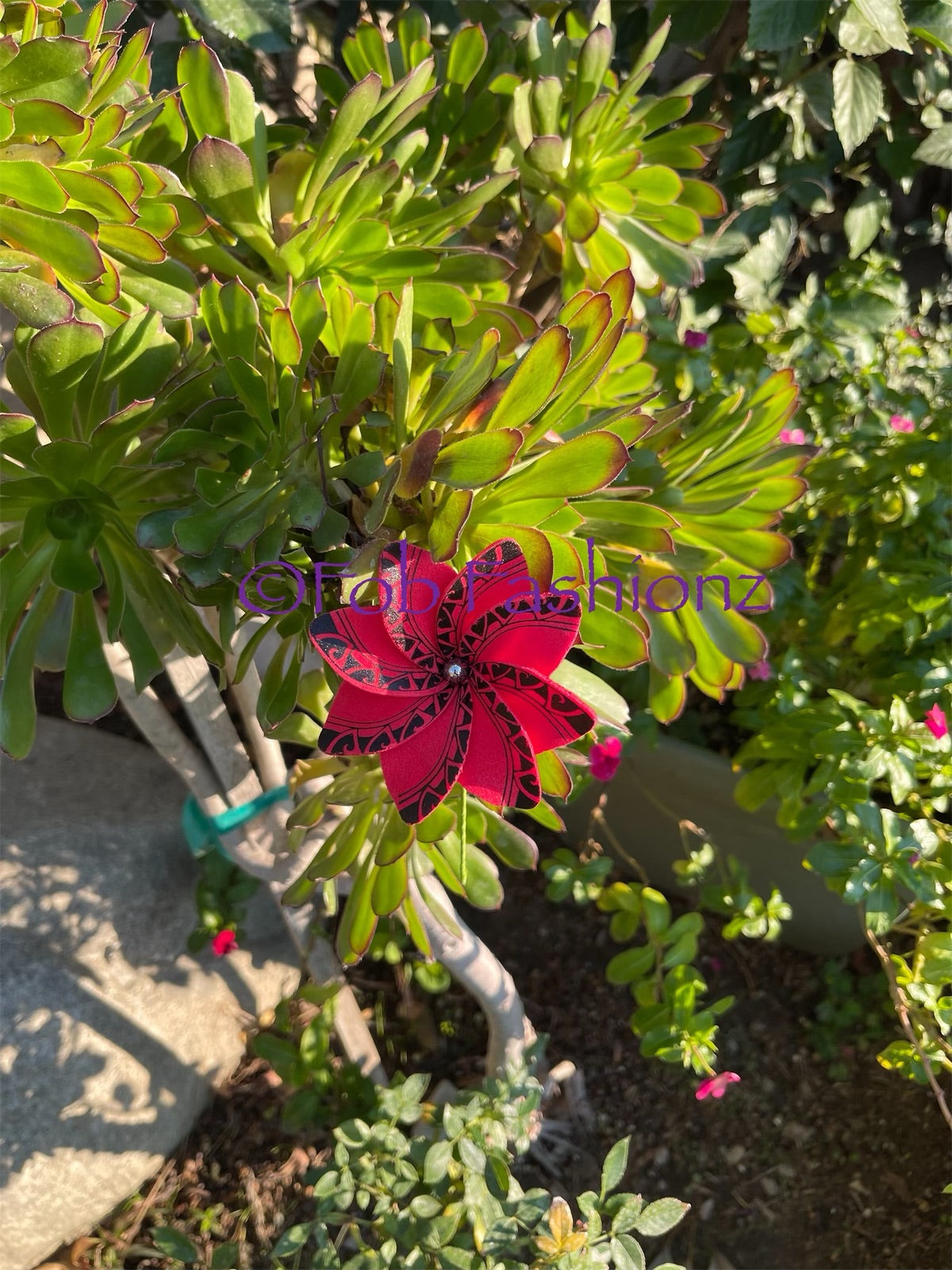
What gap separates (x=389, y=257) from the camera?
0.67 m

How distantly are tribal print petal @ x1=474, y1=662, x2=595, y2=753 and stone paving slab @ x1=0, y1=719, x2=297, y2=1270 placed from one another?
1048mm

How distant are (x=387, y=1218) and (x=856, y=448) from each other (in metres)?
1.30

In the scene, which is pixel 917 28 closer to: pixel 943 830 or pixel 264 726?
pixel 943 830

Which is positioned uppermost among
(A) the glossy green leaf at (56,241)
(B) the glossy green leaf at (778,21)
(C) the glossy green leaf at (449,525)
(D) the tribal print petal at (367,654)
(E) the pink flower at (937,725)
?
(B) the glossy green leaf at (778,21)

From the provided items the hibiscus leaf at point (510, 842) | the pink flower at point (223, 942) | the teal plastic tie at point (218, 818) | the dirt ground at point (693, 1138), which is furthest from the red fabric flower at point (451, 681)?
the dirt ground at point (693, 1138)

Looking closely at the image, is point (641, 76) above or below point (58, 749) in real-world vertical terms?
above

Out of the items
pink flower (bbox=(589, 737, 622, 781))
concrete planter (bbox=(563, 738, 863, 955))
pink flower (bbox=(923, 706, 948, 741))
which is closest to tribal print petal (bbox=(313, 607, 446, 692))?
pink flower (bbox=(589, 737, 622, 781))

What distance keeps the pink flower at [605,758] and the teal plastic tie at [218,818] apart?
0.42m

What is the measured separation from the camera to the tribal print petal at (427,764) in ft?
1.59

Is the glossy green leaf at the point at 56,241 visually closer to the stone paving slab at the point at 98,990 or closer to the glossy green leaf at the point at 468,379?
the glossy green leaf at the point at 468,379

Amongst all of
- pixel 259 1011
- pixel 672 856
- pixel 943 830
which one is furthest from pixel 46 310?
pixel 672 856

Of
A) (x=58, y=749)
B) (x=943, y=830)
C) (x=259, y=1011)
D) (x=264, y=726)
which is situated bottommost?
(x=259, y=1011)

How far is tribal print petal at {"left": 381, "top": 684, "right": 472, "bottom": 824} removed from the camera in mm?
486

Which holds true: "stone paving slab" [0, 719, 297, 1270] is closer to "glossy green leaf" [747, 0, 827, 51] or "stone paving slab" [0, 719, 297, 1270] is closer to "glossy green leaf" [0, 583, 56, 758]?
"glossy green leaf" [0, 583, 56, 758]
